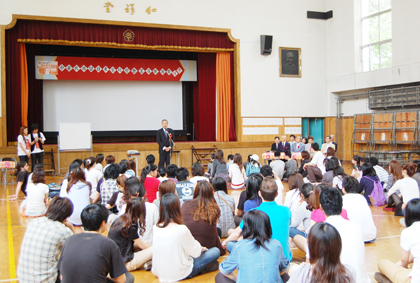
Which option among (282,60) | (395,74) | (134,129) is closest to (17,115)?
(134,129)

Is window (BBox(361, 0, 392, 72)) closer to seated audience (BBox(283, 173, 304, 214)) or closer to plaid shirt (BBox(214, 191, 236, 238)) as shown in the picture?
seated audience (BBox(283, 173, 304, 214))

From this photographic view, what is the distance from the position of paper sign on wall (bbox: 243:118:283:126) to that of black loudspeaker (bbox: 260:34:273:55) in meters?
2.44

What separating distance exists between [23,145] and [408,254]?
9.27 metres

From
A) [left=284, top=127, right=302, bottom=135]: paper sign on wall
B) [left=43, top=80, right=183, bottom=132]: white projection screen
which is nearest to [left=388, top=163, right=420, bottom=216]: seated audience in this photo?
[left=284, top=127, right=302, bottom=135]: paper sign on wall

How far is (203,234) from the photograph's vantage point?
3398 mm

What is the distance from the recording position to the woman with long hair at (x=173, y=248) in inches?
114

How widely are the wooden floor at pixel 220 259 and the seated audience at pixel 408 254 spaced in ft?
1.16

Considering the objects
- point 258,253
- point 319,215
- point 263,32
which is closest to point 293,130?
point 263,32

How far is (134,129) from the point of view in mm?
13312

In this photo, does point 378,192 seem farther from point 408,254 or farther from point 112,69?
point 112,69

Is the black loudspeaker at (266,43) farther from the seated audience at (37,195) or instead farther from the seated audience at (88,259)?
the seated audience at (88,259)

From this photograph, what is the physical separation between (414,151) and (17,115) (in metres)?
12.0

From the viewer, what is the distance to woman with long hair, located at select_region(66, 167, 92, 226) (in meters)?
4.67

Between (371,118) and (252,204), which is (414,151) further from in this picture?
(252,204)
